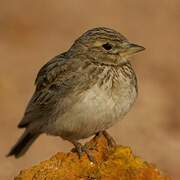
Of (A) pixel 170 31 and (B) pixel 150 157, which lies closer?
(B) pixel 150 157

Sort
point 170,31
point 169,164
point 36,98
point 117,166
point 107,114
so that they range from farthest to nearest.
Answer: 1. point 170,31
2. point 169,164
3. point 36,98
4. point 107,114
5. point 117,166

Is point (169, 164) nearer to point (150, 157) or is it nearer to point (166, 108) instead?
point (150, 157)

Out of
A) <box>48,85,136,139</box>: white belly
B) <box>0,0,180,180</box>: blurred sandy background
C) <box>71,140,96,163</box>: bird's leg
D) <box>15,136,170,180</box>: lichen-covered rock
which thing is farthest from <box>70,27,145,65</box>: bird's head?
<box>0,0,180,180</box>: blurred sandy background

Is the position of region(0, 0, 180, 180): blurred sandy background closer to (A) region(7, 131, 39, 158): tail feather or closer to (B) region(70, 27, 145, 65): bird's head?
(A) region(7, 131, 39, 158): tail feather

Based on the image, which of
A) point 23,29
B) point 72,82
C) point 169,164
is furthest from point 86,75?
point 23,29

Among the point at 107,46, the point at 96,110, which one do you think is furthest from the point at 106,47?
the point at 96,110

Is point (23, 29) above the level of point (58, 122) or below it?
below
